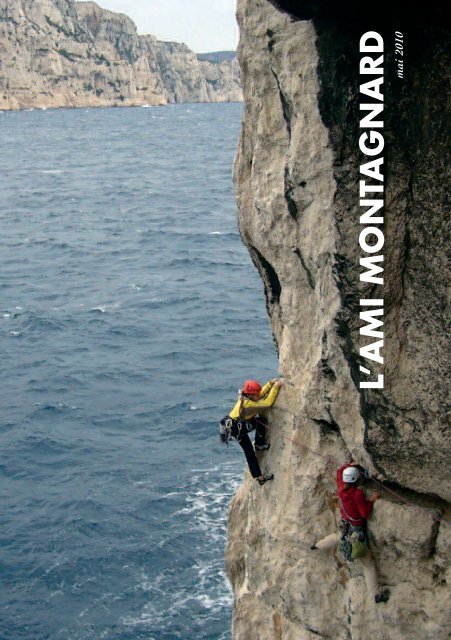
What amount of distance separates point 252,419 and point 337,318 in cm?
340

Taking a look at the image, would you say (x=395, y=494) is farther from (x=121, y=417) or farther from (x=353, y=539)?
(x=121, y=417)

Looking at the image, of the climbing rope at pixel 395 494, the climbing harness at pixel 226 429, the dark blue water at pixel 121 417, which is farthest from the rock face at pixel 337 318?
the dark blue water at pixel 121 417

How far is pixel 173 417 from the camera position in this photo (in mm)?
31844

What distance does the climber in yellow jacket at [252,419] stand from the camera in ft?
47.5

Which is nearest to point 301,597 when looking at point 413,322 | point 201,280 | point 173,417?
point 413,322

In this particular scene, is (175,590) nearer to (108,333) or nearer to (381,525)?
(381,525)

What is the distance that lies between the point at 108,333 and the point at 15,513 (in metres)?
15.4

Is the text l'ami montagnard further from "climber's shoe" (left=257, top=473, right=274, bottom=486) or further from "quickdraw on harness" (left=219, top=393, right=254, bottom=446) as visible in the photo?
"climber's shoe" (left=257, top=473, right=274, bottom=486)

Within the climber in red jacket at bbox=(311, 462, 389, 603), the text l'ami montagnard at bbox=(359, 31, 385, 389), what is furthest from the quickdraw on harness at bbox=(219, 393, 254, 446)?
the text l'ami montagnard at bbox=(359, 31, 385, 389)

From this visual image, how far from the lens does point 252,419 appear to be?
48.7ft

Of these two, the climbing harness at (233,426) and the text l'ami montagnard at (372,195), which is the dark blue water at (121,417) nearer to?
the climbing harness at (233,426)

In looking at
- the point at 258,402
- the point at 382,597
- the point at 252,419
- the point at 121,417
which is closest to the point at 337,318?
the point at 258,402

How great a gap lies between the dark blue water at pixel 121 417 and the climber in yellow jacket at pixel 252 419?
807cm

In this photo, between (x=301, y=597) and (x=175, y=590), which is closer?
(x=301, y=597)
